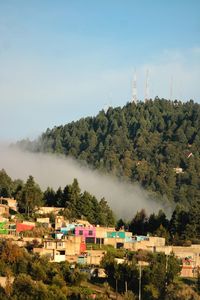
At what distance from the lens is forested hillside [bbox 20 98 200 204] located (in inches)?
3228

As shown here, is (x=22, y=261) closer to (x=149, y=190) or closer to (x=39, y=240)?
(x=39, y=240)

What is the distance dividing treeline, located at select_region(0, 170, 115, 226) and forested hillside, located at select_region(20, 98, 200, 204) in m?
25.5

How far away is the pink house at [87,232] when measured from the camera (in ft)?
140

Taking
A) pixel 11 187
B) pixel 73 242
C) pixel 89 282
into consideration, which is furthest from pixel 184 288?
pixel 11 187

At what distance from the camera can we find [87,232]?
42.9m

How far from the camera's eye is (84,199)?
49625 mm

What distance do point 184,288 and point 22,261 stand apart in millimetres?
7912

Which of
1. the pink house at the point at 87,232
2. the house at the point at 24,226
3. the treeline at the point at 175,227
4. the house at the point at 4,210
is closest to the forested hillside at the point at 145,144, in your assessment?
the treeline at the point at 175,227

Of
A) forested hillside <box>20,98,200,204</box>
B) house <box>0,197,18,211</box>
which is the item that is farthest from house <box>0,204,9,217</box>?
forested hillside <box>20,98,200,204</box>

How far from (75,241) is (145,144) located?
56454 millimetres

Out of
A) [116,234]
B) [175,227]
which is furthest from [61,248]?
[175,227]

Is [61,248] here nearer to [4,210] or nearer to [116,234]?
[116,234]

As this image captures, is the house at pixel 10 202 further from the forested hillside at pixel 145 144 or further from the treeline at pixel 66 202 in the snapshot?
the forested hillside at pixel 145 144

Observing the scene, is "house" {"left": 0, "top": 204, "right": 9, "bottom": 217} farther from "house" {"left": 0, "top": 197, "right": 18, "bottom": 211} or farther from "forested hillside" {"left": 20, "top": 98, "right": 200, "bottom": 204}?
"forested hillside" {"left": 20, "top": 98, "right": 200, "bottom": 204}
